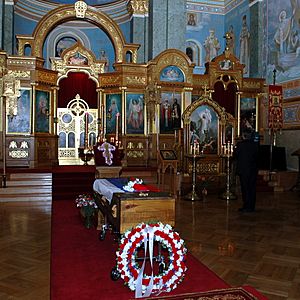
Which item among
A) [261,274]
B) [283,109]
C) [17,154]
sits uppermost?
[283,109]

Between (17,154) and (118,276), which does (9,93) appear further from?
(118,276)

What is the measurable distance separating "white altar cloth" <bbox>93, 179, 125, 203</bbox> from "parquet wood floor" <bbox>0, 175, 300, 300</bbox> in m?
1.04

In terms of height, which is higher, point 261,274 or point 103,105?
point 103,105

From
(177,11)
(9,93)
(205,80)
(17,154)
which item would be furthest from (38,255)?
(177,11)

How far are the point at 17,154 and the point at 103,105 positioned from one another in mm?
3384

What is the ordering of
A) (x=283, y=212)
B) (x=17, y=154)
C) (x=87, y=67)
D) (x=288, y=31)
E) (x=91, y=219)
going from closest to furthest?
(x=91, y=219) < (x=283, y=212) < (x=17, y=154) < (x=288, y=31) < (x=87, y=67)

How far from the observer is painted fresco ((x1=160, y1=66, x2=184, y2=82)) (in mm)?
13250

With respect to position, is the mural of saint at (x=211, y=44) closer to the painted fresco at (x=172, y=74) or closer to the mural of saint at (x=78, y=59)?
the painted fresco at (x=172, y=74)

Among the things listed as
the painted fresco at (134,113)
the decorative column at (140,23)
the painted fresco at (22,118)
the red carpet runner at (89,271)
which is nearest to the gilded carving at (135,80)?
the painted fresco at (134,113)

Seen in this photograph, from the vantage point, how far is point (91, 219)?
6.55 metres

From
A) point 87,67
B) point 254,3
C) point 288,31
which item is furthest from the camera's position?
point 254,3

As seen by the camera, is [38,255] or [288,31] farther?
[288,31]

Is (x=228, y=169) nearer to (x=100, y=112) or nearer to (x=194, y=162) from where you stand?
(x=194, y=162)

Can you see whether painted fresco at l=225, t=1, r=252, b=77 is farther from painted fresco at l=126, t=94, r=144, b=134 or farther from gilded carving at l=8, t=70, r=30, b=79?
gilded carving at l=8, t=70, r=30, b=79
